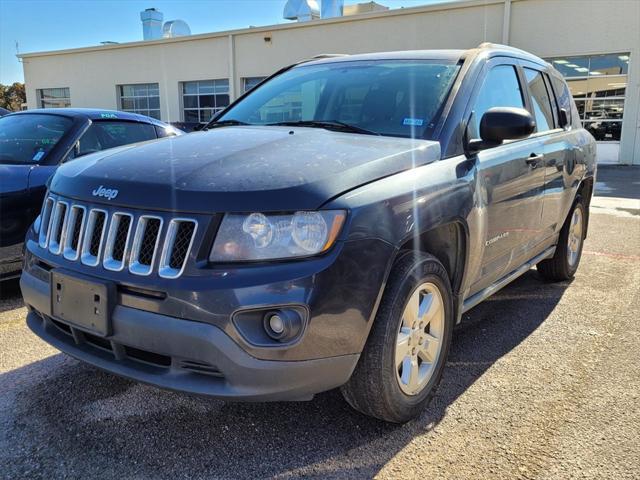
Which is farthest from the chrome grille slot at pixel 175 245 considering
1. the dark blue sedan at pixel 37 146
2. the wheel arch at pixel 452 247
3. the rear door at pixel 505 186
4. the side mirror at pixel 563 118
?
the side mirror at pixel 563 118

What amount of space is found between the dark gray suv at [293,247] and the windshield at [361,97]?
0.06ft

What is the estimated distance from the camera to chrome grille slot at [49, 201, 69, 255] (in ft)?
8.40

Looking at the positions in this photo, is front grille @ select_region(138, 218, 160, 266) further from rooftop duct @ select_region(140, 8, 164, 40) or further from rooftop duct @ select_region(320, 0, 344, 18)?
rooftop duct @ select_region(140, 8, 164, 40)

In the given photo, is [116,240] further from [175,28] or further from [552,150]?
[175,28]

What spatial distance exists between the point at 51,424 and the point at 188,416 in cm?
63

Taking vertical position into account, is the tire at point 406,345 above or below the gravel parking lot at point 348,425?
above

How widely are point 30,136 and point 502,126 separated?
13.0 ft

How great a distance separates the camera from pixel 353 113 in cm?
333

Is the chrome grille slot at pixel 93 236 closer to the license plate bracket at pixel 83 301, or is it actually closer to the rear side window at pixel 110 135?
the license plate bracket at pixel 83 301

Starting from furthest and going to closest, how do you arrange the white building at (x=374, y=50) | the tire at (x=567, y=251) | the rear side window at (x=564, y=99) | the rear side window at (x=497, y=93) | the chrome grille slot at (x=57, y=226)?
the white building at (x=374, y=50) < the tire at (x=567, y=251) < the rear side window at (x=564, y=99) < the rear side window at (x=497, y=93) < the chrome grille slot at (x=57, y=226)

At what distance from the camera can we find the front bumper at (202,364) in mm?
2088

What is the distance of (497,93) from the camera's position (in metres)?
3.58

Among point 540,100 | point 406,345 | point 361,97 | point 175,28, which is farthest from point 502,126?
point 175,28

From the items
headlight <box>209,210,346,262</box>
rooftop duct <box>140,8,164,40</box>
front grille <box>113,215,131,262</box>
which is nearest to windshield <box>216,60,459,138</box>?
headlight <box>209,210,346,262</box>
